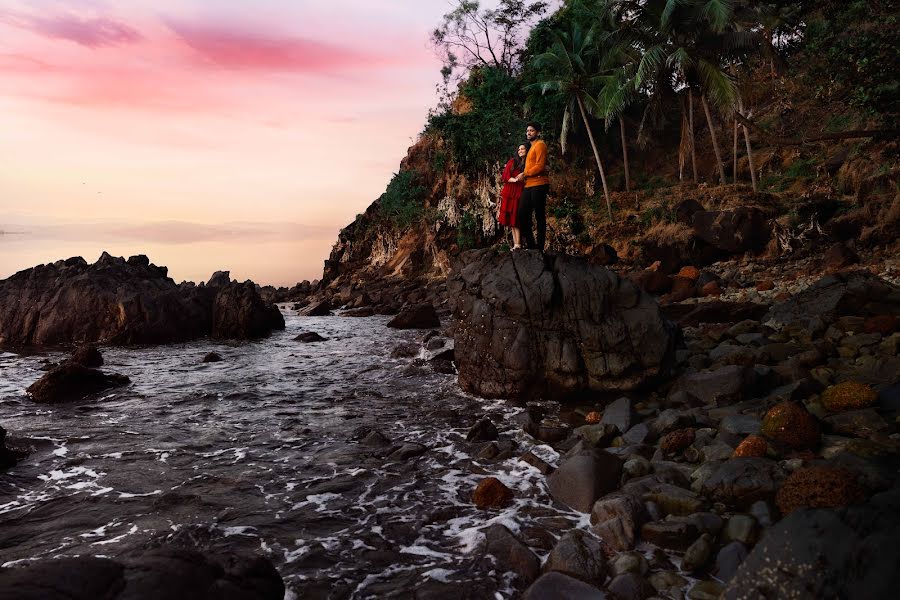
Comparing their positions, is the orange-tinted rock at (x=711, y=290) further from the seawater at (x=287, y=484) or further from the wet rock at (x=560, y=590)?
the wet rock at (x=560, y=590)

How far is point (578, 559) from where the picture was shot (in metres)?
4.63

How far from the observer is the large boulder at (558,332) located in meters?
10.1

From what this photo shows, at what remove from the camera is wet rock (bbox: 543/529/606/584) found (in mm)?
4527

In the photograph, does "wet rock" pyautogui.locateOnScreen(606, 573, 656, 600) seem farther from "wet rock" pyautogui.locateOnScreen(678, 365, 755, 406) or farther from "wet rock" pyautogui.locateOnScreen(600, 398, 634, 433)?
"wet rock" pyautogui.locateOnScreen(678, 365, 755, 406)

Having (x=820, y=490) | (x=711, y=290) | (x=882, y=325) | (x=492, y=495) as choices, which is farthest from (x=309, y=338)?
(x=820, y=490)

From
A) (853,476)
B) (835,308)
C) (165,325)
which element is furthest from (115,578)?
(165,325)

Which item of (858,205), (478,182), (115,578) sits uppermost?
(478,182)

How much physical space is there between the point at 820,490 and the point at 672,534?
1438 millimetres

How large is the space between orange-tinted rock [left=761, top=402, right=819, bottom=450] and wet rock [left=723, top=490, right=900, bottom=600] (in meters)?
2.88

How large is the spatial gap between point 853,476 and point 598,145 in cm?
4241

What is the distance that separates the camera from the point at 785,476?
213 inches

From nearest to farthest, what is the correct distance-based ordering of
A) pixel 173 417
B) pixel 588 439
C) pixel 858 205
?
pixel 588 439 < pixel 173 417 < pixel 858 205

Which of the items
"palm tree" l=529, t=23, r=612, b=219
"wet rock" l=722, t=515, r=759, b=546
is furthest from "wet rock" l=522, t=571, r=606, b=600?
"palm tree" l=529, t=23, r=612, b=219

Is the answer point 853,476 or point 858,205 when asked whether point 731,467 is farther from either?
point 858,205
